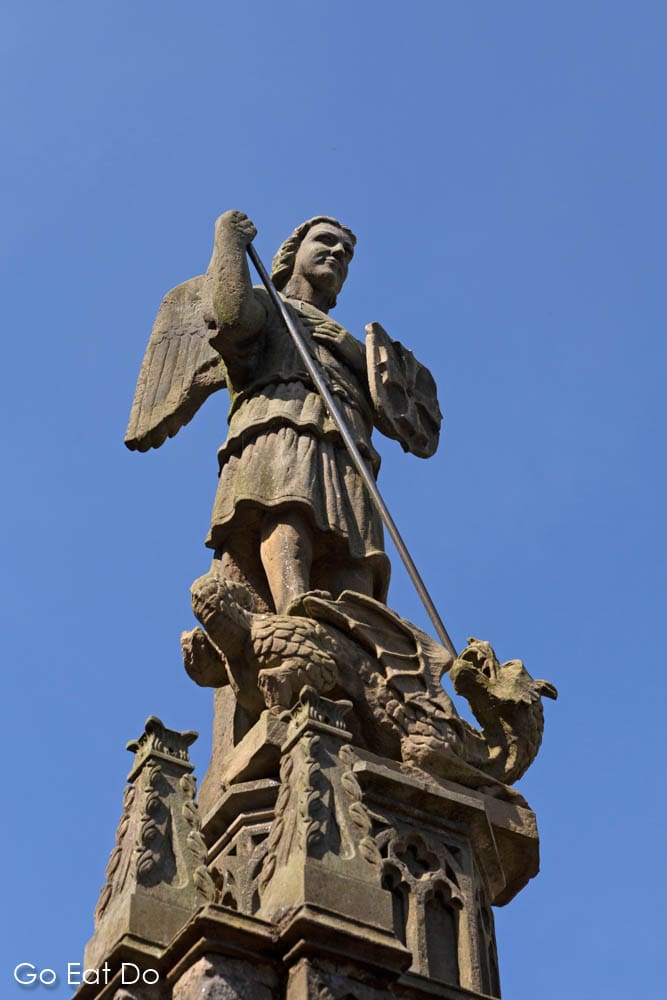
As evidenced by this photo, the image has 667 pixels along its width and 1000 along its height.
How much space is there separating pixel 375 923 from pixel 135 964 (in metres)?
0.91

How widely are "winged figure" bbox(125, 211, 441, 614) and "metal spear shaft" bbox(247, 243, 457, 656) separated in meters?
0.09

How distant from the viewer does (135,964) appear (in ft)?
20.5

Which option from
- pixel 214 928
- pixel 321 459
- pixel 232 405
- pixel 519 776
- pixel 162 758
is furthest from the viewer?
pixel 232 405

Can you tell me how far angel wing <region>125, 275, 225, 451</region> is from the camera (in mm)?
10280

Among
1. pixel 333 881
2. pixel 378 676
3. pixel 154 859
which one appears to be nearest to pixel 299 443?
pixel 378 676

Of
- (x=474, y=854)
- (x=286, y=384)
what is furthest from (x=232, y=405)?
(x=474, y=854)

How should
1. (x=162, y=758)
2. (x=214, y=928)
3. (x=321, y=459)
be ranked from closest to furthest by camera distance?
(x=214, y=928) → (x=162, y=758) → (x=321, y=459)

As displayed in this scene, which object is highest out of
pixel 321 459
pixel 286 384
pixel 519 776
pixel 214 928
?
pixel 286 384

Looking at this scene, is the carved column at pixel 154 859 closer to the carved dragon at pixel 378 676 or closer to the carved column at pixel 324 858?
the carved column at pixel 324 858

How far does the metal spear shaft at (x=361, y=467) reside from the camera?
9.06 m

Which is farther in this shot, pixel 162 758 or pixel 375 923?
pixel 162 758

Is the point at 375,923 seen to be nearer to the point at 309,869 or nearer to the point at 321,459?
the point at 309,869

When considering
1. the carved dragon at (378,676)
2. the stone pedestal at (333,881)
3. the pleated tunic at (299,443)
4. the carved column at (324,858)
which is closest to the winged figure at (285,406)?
the pleated tunic at (299,443)

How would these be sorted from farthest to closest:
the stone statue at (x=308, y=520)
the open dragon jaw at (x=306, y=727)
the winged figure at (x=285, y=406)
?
Answer: the winged figure at (x=285, y=406) < the stone statue at (x=308, y=520) < the open dragon jaw at (x=306, y=727)
